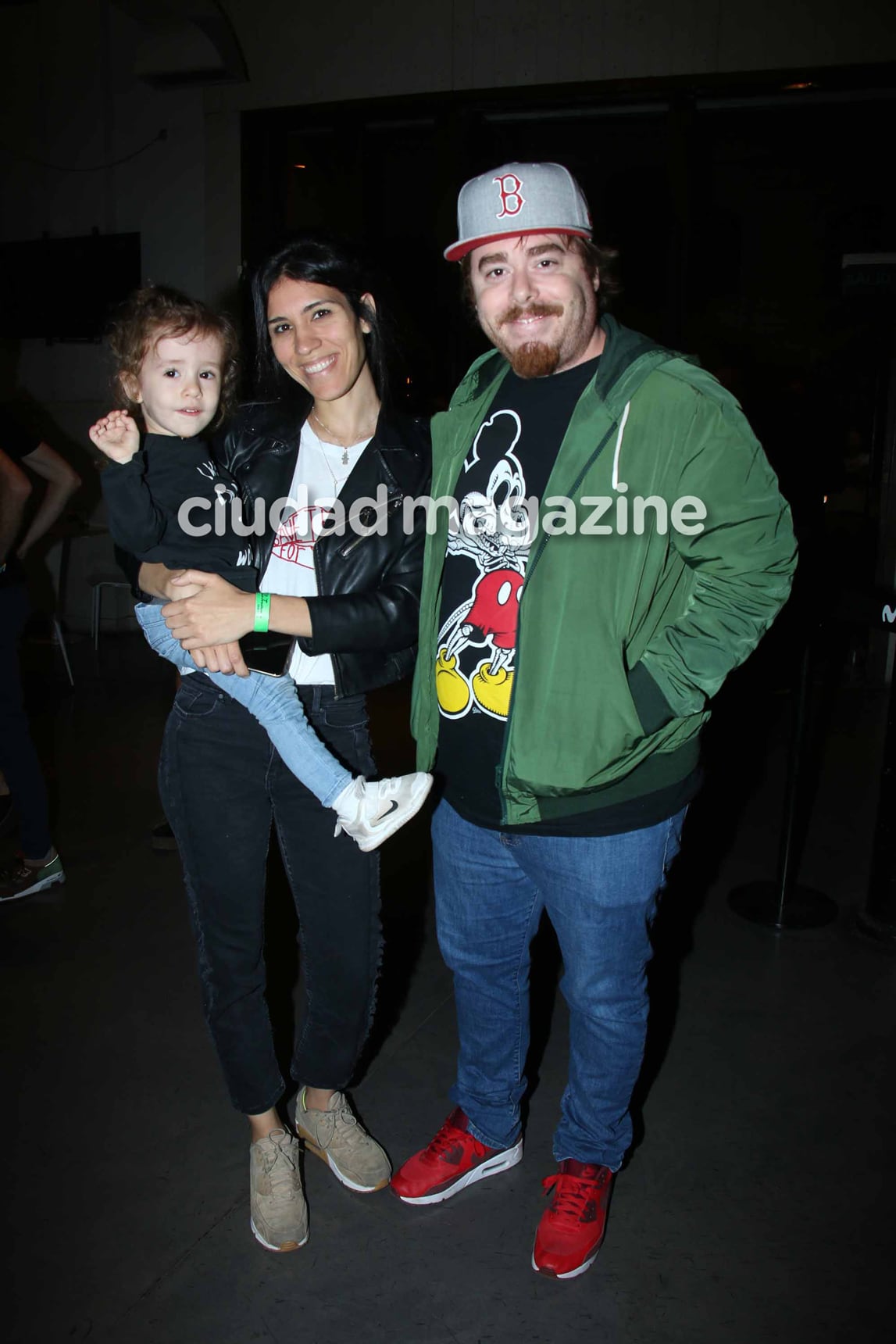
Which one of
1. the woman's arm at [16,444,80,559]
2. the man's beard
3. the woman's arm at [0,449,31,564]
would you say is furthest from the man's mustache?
the woman's arm at [16,444,80,559]

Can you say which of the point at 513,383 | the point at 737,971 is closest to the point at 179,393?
the point at 513,383

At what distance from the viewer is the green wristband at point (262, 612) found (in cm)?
161

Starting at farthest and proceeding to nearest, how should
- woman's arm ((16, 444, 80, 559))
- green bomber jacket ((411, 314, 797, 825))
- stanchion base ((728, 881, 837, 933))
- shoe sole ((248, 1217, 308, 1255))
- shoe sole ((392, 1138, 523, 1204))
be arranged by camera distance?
1. woman's arm ((16, 444, 80, 559))
2. stanchion base ((728, 881, 837, 933))
3. shoe sole ((392, 1138, 523, 1204))
4. shoe sole ((248, 1217, 308, 1255))
5. green bomber jacket ((411, 314, 797, 825))

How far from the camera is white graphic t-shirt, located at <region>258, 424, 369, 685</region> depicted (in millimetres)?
1757

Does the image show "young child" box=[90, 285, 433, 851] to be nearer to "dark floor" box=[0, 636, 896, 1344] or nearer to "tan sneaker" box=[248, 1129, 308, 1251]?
"tan sneaker" box=[248, 1129, 308, 1251]

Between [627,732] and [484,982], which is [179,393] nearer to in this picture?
[627,732]

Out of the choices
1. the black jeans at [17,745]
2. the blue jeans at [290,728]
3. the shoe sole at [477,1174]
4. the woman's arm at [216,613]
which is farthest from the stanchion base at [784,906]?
the black jeans at [17,745]

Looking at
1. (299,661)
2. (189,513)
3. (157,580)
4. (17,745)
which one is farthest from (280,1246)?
(17,745)

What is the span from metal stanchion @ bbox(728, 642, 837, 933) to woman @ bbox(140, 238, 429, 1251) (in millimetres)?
1735

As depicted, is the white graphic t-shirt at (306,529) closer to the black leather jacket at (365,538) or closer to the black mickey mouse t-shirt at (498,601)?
the black leather jacket at (365,538)

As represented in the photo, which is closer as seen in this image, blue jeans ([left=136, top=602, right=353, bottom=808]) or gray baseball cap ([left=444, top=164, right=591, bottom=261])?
gray baseball cap ([left=444, top=164, right=591, bottom=261])

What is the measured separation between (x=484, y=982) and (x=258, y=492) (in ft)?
3.41

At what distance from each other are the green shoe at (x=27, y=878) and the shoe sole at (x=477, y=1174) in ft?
6.02

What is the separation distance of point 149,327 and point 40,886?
2185 millimetres
